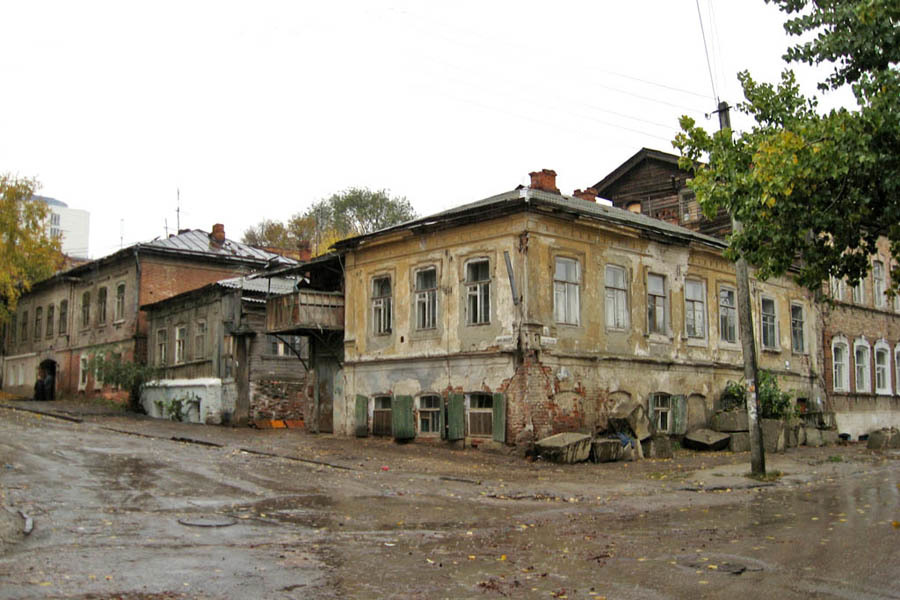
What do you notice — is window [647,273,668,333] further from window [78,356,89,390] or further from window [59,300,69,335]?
window [59,300,69,335]

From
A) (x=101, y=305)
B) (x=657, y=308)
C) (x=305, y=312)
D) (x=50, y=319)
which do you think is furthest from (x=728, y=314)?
(x=50, y=319)

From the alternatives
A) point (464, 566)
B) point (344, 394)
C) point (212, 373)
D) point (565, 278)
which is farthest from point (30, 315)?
point (464, 566)

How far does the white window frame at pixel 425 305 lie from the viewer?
76.9ft

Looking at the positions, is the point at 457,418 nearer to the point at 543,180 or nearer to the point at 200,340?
the point at 543,180

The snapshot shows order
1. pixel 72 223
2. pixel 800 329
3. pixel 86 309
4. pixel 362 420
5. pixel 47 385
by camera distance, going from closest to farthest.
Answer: pixel 362 420 < pixel 800 329 < pixel 86 309 < pixel 47 385 < pixel 72 223

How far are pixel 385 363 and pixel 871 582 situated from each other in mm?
17763

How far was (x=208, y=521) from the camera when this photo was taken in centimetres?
1085

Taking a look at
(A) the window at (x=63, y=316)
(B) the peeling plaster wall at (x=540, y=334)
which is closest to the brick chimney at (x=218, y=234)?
(A) the window at (x=63, y=316)

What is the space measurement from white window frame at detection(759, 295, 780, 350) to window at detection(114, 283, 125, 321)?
28.0m

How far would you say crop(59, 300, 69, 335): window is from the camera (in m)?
44.6

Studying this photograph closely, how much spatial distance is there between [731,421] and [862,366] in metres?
13.2

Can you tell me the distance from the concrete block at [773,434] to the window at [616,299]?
15.7ft

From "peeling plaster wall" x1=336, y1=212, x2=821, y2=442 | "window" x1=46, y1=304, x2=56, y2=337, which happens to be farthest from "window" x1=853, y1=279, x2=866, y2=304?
"window" x1=46, y1=304, x2=56, y2=337

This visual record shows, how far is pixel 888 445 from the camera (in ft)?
85.3
